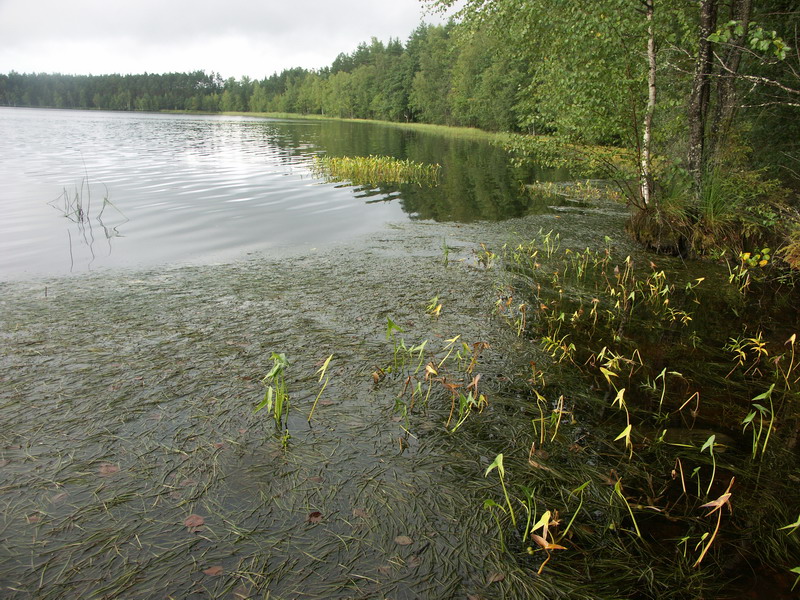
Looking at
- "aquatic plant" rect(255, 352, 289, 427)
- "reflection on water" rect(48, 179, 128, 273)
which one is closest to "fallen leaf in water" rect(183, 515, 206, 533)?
"aquatic plant" rect(255, 352, 289, 427)

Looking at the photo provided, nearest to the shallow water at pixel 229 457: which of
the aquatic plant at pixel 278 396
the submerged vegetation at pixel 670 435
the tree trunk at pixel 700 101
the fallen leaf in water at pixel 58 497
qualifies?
the fallen leaf in water at pixel 58 497

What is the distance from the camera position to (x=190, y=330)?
229 inches

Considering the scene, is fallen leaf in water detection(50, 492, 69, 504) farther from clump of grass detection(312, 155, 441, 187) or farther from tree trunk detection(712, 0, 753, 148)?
clump of grass detection(312, 155, 441, 187)

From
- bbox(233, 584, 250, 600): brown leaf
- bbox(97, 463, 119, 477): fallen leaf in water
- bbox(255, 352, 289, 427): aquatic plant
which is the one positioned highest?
bbox(255, 352, 289, 427): aquatic plant

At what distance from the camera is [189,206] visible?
14641 millimetres

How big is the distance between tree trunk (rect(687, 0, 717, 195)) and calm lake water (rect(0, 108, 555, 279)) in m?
5.36

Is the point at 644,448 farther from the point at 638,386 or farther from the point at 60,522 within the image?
the point at 60,522

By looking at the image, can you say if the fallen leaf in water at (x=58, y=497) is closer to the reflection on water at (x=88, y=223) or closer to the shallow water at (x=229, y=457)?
the shallow water at (x=229, y=457)

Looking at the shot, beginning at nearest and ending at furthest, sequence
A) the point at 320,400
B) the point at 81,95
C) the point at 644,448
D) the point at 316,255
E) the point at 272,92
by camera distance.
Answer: the point at 644,448, the point at 320,400, the point at 316,255, the point at 81,95, the point at 272,92

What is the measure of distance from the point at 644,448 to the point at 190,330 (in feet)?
16.6

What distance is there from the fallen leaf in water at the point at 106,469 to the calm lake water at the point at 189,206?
595cm

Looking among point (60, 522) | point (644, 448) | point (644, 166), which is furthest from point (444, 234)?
point (60, 522)

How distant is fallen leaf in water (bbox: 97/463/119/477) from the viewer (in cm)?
342

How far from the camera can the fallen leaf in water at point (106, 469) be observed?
3.42m
